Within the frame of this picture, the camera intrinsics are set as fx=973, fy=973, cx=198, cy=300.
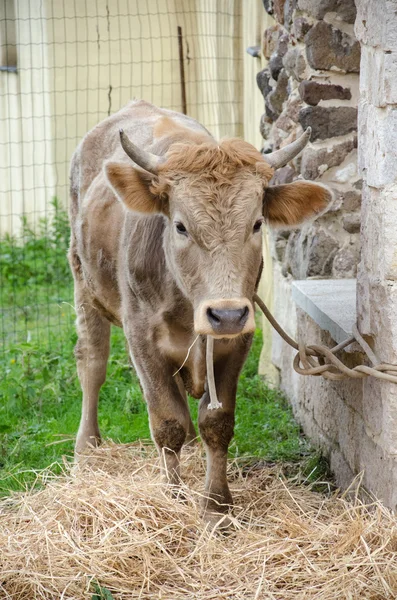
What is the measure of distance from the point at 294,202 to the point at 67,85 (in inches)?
306

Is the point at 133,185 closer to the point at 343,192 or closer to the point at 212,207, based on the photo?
the point at 212,207

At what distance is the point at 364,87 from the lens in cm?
393

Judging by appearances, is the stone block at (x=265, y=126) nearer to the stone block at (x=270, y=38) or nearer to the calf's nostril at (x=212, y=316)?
the stone block at (x=270, y=38)

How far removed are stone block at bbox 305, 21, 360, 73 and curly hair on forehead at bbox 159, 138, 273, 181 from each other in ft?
4.73

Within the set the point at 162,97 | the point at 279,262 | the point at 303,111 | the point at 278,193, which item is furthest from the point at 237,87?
the point at 278,193

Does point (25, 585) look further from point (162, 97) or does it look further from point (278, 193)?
point (162, 97)

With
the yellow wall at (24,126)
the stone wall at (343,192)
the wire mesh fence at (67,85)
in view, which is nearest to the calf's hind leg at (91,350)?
the stone wall at (343,192)

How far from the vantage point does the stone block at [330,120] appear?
5.30 m

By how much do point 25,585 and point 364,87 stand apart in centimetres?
236

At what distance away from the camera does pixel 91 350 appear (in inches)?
227

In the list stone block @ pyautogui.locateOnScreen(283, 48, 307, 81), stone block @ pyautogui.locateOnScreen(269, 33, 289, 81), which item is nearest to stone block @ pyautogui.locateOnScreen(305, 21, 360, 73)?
stone block @ pyautogui.locateOnScreen(283, 48, 307, 81)

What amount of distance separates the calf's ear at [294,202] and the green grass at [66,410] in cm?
144

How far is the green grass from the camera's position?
17.4 feet

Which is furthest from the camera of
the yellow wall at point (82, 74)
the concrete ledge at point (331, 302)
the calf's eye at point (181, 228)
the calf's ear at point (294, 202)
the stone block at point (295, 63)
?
the yellow wall at point (82, 74)
